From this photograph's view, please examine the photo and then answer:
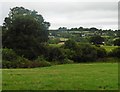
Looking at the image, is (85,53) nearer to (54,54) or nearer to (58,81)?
(54,54)

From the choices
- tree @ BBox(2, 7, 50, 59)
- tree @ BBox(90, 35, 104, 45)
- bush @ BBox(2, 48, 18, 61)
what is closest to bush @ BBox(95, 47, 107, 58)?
tree @ BBox(2, 7, 50, 59)

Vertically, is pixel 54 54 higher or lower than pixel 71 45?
lower

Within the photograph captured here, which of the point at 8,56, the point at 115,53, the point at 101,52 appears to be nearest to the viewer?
the point at 8,56

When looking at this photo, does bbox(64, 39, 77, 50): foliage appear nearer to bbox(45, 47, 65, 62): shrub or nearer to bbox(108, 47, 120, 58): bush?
bbox(45, 47, 65, 62): shrub

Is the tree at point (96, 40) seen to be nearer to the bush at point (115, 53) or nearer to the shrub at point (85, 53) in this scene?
the bush at point (115, 53)

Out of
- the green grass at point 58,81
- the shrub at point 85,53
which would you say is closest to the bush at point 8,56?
the shrub at point 85,53

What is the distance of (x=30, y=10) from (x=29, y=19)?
60.5ft

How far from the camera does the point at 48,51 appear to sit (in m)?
69.2

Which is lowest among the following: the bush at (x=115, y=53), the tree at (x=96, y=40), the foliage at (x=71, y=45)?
the bush at (x=115, y=53)

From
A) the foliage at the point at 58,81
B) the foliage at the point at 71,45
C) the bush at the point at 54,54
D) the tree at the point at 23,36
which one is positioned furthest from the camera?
the foliage at the point at 71,45

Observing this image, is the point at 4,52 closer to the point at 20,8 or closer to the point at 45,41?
the point at 45,41

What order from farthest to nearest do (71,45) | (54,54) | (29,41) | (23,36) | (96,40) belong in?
(96,40) → (71,45) → (54,54) → (29,41) → (23,36)

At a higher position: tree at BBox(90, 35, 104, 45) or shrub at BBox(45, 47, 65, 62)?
tree at BBox(90, 35, 104, 45)

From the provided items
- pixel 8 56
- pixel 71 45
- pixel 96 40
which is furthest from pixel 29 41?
pixel 96 40
